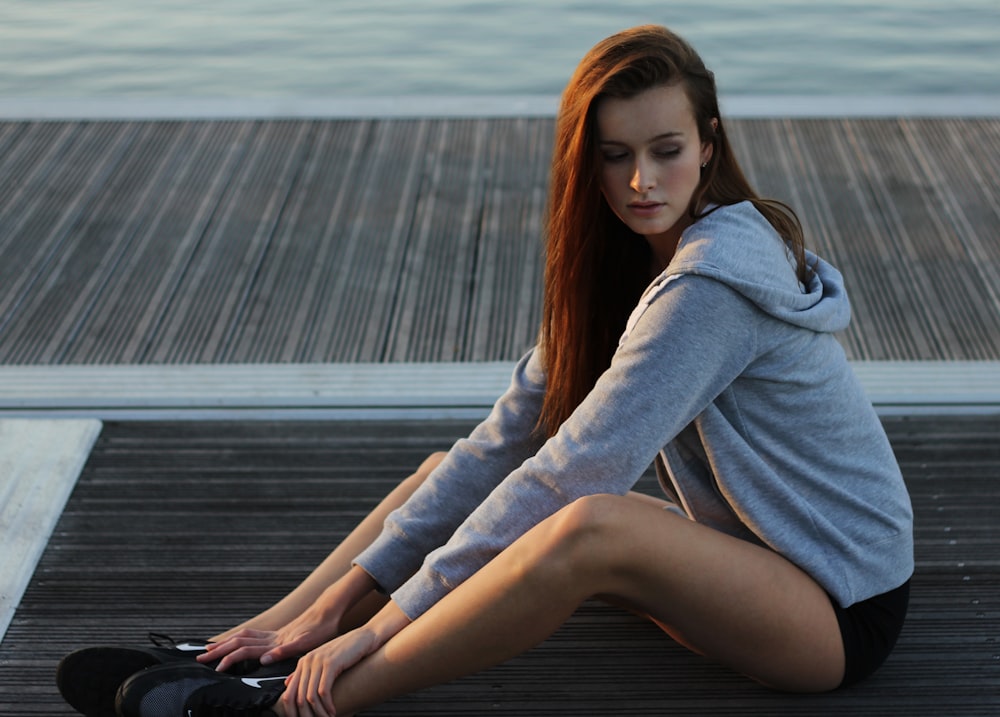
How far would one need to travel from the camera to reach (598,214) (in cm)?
162

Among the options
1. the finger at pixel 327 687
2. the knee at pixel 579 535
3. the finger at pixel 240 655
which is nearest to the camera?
the knee at pixel 579 535

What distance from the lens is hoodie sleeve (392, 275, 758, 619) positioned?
1398mm

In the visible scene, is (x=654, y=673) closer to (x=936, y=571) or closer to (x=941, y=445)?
(x=936, y=571)

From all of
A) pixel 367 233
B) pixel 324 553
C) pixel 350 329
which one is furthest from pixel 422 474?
pixel 367 233

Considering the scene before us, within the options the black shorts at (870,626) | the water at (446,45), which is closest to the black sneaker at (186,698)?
the black shorts at (870,626)

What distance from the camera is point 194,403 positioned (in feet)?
7.86

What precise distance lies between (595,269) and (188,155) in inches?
86.0

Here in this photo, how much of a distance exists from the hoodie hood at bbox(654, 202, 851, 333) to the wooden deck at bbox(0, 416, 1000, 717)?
20.5 inches

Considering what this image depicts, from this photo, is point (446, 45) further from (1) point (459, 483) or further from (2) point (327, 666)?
(2) point (327, 666)

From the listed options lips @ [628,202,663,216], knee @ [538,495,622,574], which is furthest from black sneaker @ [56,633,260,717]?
lips @ [628,202,663,216]

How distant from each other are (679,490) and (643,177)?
0.39 meters

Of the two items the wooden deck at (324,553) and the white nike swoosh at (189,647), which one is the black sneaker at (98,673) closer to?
the white nike swoosh at (189,647)

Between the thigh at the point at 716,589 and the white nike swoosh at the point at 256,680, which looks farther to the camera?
the white nike swoosh at the point at 256,680

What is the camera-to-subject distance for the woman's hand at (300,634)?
5.20 feet
